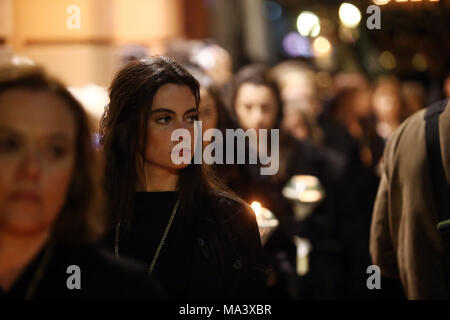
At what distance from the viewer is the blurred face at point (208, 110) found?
342 cm

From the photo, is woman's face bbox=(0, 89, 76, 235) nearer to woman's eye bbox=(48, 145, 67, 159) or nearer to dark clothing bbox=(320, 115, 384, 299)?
woman's eye bbox=(48, 145, 67, 159)

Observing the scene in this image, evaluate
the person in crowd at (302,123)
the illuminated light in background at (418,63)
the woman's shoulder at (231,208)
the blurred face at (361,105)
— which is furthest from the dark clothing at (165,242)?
the illuminated light in background at (418,63)

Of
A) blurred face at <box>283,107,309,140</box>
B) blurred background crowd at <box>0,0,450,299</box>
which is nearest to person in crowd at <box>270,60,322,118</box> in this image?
blurred background crowd at <box>0,0,450,299</box>

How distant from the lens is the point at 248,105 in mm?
4625

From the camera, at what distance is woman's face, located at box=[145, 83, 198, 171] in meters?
2.35

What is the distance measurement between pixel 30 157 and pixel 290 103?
17.6 feet

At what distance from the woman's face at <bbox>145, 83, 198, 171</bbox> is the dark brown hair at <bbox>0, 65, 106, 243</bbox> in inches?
17.6

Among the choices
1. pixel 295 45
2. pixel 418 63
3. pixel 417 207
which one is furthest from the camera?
pixel 295 45

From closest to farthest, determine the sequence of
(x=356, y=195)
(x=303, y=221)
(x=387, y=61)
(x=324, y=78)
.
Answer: (x=303, y=221) < (x=356, y=195) < (x=387, y=61) < (x=324, y=78)

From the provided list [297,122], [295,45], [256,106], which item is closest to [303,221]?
[256,106]

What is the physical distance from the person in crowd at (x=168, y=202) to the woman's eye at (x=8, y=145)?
592 millimetres

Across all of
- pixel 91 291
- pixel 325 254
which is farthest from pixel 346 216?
pixel 91 291

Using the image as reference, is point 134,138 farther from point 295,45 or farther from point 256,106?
point 295,45

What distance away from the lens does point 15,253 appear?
72.6 inches
